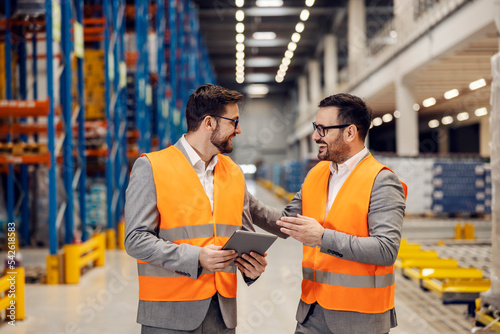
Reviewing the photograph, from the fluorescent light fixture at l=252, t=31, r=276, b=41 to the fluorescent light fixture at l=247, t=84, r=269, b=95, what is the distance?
1362cm

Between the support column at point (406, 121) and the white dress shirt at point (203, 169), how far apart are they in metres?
15.1

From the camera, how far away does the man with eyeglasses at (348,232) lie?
6.88ft

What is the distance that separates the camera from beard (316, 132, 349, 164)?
2.33m

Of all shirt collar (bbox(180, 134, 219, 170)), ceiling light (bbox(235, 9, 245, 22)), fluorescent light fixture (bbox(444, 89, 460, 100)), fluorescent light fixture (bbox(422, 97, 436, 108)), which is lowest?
shirt collar (bbox(180, 134, 219, 170))

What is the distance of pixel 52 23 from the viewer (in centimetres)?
627

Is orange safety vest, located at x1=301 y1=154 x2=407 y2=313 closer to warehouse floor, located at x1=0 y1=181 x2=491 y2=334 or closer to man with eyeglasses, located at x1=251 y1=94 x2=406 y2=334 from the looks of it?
man with eyeglasses, located at x1=251 y1=94 x2=406 y2=334

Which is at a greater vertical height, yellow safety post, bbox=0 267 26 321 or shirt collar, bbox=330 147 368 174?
shirt collar, bbox=330 147 368 174

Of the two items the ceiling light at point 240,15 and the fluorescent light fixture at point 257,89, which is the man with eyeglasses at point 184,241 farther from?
the fluorescent light fixture at point 257,89

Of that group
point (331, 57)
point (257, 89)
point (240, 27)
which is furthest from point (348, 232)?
point (257, 89)

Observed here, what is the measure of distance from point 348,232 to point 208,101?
92 cm

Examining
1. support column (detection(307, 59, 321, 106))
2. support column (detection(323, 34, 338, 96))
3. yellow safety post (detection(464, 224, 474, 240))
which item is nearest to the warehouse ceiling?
support column (detection(323, 34, 338, 96))

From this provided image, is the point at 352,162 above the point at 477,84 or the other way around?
the other way around

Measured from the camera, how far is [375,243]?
6.75 ft

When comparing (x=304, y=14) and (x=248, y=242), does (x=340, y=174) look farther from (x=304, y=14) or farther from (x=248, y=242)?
(x=304, y=14)
